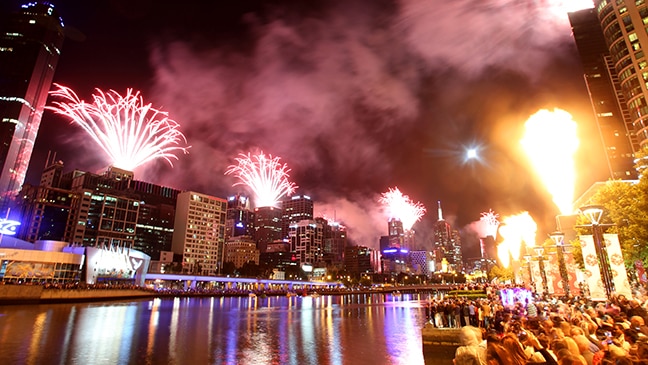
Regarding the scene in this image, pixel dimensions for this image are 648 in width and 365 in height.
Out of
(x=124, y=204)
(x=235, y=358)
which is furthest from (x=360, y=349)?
(x=124, y=204)

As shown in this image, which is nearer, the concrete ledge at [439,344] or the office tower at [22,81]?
the concrete ledge at [439,344]

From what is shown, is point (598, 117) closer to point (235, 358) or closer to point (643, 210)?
point (643, 210)

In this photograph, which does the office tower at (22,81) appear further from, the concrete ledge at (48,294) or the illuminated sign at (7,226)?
the concrete ledge at (48,294)

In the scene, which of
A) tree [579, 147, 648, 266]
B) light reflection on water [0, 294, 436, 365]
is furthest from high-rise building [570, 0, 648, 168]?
light reflection on water [0, 294, 436, 365]

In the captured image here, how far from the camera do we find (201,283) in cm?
15062

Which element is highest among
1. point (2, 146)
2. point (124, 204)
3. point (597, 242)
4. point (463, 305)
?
point (2, 146)

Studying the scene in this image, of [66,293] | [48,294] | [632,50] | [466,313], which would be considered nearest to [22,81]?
[66,293]

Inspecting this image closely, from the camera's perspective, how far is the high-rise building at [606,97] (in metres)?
95.3

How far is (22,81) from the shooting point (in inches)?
5290

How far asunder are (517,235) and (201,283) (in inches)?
4868

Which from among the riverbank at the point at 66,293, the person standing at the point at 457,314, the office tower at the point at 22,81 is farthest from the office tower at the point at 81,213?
the person standing at the point at 457,314

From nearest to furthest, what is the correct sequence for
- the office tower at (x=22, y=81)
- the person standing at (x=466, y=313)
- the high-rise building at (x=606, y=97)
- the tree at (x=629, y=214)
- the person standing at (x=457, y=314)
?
the person standing at (x=466, y=313) → the person standing at (x=457, y=314) → the tree at (x=629, y=214) → the high-rise building at (x=606, y=97) → the office tower at (x=22, y=81)

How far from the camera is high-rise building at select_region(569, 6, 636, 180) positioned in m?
95.3

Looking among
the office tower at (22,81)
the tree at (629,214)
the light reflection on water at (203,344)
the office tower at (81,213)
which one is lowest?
the light reflection on water at (203,344)
